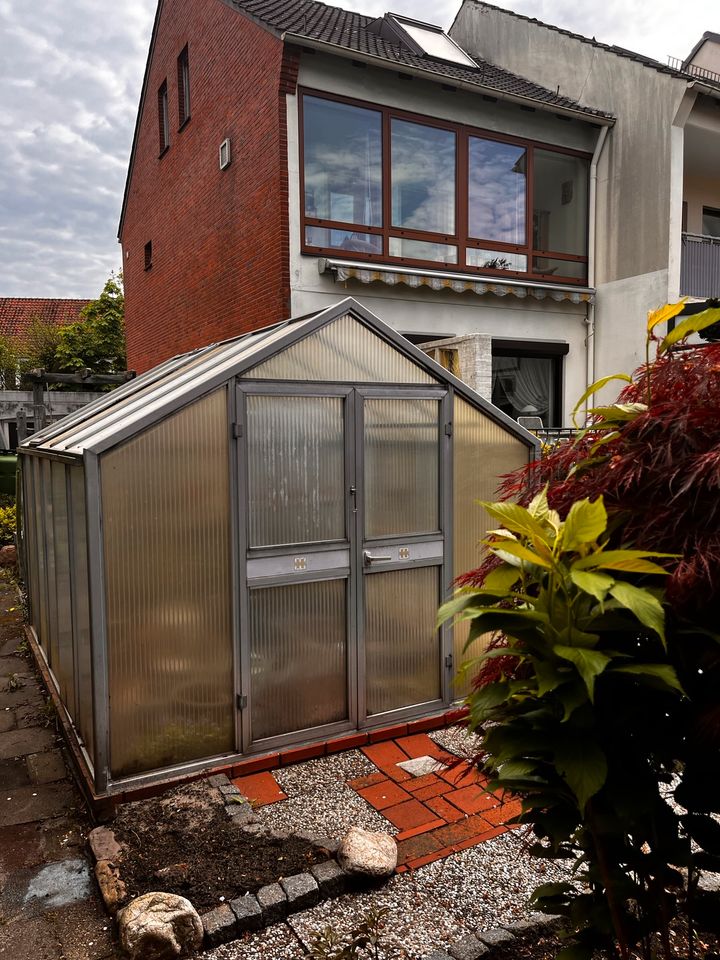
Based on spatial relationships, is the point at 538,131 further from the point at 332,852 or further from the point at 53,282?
the point at 53,282

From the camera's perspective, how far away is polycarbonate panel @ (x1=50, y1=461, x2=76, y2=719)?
16.5 ft

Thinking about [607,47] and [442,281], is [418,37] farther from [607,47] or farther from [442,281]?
[442,281]

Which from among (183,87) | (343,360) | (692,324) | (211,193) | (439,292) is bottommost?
(692,324)

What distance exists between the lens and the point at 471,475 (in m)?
5.52

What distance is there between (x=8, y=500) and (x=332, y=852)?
12.7 meters

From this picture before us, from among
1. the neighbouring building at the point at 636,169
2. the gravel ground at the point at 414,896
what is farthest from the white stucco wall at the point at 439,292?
the gravel ground at the point at 414,896

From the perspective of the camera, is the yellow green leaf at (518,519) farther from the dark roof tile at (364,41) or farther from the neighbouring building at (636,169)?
the neighbouring building at (636,169)

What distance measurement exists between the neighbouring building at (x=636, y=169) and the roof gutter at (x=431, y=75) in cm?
66

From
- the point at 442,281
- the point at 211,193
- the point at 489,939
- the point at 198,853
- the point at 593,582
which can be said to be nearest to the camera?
the point at 593,582

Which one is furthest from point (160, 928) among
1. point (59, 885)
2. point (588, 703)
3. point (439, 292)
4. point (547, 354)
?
point (547, 354)

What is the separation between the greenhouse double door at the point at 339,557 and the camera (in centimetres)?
466

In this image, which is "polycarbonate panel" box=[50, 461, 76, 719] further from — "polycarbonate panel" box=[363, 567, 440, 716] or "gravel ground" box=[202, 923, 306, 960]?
"gravel ground" box=[202, 923, 306, 960]

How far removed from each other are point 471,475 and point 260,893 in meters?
3.24

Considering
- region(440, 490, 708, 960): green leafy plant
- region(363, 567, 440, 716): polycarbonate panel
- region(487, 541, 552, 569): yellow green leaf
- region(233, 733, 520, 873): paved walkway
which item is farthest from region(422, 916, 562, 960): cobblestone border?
region(363, 567, 440, 716): polycarbonate panel
